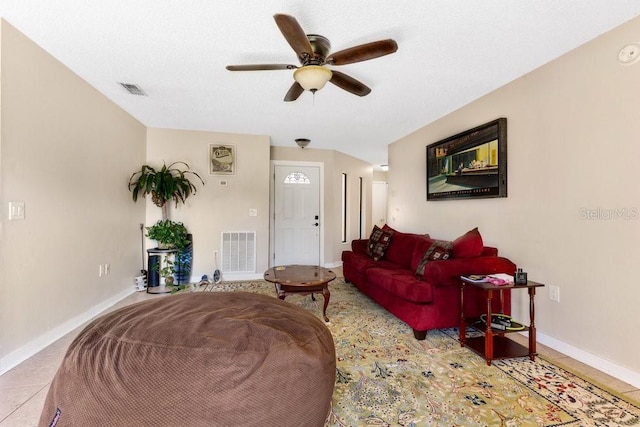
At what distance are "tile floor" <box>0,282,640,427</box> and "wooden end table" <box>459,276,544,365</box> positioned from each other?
0.69ft

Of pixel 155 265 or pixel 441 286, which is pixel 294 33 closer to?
pixel 441 286

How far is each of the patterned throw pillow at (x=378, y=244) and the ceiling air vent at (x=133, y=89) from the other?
328cm

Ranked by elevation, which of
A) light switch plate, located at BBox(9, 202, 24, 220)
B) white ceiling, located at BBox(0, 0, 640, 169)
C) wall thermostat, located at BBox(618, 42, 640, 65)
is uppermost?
white ceiling, located at BBox(0, 0, 640, 169)

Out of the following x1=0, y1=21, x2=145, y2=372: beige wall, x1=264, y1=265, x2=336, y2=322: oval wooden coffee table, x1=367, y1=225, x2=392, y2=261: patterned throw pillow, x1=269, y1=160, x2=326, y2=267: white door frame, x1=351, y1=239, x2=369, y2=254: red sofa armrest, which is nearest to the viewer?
x1=0, y1=21, x2=145, y2=372: beige wall

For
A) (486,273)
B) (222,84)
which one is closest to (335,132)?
(222,84)

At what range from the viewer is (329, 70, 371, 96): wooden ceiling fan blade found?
85.9 inches

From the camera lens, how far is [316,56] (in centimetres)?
198

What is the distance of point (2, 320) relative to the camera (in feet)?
6.52

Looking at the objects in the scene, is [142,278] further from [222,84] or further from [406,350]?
[406,350]

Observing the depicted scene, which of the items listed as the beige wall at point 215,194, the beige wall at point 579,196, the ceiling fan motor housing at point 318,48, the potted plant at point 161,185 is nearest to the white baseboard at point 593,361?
the beige wall at point 579,196

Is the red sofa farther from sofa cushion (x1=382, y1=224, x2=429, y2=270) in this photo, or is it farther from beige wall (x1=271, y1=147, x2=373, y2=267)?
beige wall (x1=271, y1=147, x2=373, y2=267)

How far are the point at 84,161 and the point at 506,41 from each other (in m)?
3.87

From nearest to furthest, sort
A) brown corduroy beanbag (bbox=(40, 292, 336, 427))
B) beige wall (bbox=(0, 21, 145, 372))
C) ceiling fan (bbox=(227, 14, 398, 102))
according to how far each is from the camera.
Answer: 1. brown corduroy beanbag (bbox=(40, 292, 336, 427))
2. ceiling fan (bbox=(227, 14, 398, 102))
3. beige wall (bbox=(0, 21, 145, 372))

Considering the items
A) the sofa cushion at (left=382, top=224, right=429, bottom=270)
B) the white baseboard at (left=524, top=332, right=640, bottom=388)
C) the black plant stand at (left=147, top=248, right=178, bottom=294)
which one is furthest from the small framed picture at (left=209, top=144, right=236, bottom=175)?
the white baseboard at (left=524, top=332, right=640, bottom=388)
